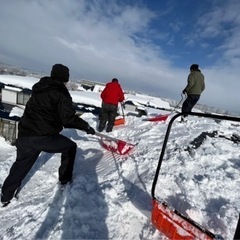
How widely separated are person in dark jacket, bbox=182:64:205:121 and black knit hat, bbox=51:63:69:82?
5.74 m

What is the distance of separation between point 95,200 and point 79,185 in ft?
1.67

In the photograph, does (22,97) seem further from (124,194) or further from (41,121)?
(124,194)

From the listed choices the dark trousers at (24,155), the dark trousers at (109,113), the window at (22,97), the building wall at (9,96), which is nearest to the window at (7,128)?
the window at (22,97)

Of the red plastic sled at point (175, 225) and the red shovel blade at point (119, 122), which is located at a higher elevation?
the red plastic sled at point (175, 225)

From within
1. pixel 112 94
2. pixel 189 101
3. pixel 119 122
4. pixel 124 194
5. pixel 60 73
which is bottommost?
pixel 119 122

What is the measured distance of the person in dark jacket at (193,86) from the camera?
8.31m

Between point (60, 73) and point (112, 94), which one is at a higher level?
point (60, 73)

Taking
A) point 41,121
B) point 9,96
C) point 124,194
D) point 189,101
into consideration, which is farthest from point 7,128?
point 124,194

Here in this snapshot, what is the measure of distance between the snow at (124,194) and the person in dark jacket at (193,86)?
8.54 feet

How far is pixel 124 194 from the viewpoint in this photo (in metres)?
3.80

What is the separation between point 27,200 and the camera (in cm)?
369

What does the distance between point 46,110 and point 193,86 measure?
20.5ft

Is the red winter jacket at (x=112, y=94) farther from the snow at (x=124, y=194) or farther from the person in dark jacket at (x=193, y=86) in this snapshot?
the snow at (x=124, y=194)

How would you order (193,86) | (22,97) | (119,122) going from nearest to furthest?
(193,86) → (119,122) → (22,97)
